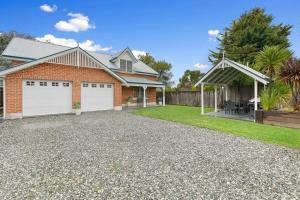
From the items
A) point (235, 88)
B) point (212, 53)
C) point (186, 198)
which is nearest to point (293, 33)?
point (212, 53)

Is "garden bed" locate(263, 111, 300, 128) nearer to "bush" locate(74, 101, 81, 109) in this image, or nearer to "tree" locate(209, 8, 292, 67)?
"bush" locate(74, 101, 81, 109)

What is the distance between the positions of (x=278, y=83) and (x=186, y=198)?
35.2 ft

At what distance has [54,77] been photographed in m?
14.4

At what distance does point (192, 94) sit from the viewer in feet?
76.5

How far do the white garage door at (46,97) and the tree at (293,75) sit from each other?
1399 cm

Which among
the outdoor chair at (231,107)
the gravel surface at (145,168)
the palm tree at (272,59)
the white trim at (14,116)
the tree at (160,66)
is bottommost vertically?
the gravel surface at (145,168)

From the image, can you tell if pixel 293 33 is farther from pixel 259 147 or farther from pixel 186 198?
pixel 186 198

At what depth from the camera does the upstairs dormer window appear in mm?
22388

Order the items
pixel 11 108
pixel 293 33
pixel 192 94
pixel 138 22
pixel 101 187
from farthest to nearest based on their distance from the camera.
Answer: pixel 293 33, pixel 192 94, pixel 138 22, pixel 11 108, pixel 101 187

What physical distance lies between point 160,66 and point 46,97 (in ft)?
104

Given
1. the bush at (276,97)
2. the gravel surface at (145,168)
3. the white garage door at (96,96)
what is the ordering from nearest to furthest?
1. the gravel surface at (145,168)
2. the bush at (276,97)
3. the white garage door at (96,96)

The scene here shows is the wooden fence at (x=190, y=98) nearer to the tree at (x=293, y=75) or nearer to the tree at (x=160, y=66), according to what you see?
the tree at (x=293, y=75)

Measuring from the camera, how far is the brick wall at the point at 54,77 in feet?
41.2

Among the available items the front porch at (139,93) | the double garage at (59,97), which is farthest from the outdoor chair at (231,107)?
the double garage at (59,97)
